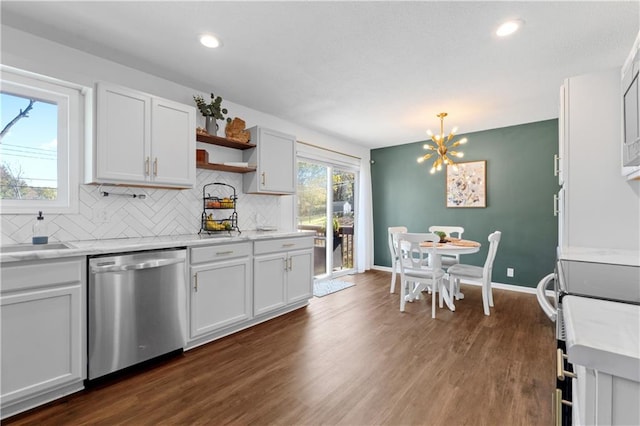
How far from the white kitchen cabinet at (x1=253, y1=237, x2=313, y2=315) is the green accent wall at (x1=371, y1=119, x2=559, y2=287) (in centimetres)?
267

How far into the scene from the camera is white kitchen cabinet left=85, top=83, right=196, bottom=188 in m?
2.28

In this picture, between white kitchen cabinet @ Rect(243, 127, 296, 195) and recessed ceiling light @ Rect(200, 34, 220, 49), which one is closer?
recessed ceiling light @ Rect(200, 34, 220, 49)

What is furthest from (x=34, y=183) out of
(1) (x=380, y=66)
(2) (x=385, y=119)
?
(2) (x=385, y=119)

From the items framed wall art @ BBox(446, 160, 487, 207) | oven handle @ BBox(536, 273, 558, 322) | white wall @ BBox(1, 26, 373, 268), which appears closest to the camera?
oven handle @ BBox(536, 273, 558, 322)

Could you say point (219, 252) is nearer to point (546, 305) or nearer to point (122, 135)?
point (122, 135)

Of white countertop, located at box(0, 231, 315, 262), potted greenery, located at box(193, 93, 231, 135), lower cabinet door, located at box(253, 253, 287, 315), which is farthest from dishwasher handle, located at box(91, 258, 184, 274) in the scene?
potted greenery, located at box(193, 93, 231, 135)

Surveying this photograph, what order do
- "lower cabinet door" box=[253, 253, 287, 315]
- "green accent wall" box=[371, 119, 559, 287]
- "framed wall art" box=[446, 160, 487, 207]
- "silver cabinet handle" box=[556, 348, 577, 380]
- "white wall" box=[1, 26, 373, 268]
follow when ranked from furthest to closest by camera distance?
"framed wall art" box=[446, 160, 487, 207]
"green accent wall" box=[371, 119, 559, 287]
"lower cabinet door" box=[253, 253, 287, 315]
"white wall" box=[1, 26, 373, 268]
"silver cabinet handle" box=[556, 348, 577, 380]

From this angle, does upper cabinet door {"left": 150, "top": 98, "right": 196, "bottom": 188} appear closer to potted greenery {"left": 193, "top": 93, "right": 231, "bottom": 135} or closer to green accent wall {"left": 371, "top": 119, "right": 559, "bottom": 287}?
potted greenery {"left": 193, "top": 93, "right": 231, "bottom": 135}

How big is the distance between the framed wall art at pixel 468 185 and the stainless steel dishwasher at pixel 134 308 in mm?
4152

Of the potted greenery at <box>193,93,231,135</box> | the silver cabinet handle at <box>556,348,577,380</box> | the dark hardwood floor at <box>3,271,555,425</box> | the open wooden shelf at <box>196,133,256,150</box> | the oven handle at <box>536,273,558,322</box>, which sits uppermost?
Result: the potted greenery at <box>193,93,231,135</box>

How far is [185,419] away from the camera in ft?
5.49

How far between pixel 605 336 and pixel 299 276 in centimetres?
299

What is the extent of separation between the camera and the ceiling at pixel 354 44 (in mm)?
1861

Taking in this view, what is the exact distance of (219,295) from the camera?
2.66m
